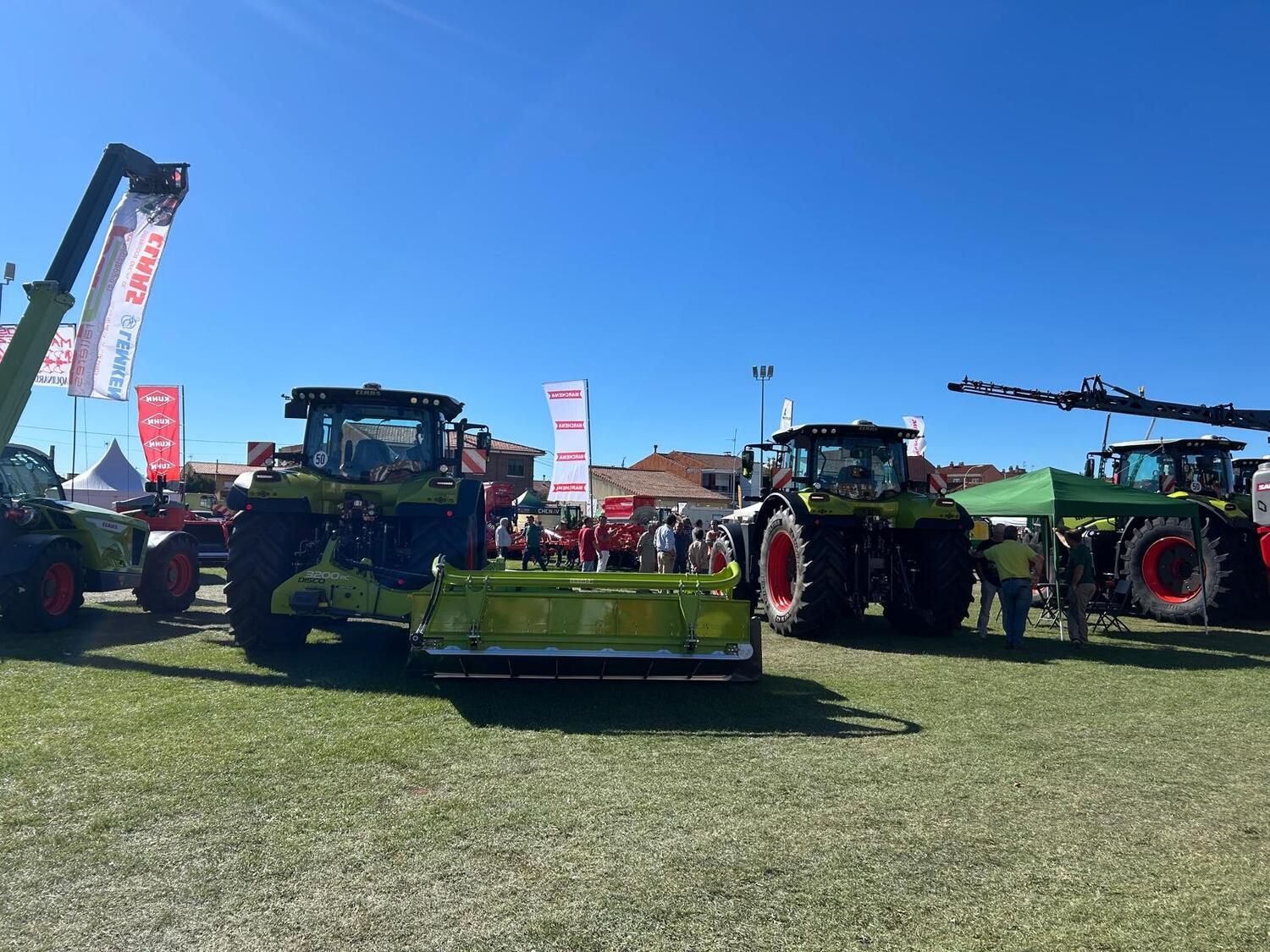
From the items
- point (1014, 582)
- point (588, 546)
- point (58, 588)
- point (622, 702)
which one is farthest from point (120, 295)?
point (1014, 582)

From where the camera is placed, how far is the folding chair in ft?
34.5

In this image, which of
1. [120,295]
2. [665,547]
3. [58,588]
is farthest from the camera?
[665,547]

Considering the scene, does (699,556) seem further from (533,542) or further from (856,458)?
(533,542)

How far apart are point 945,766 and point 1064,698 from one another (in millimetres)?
2431

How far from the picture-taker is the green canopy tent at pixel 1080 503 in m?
9.42

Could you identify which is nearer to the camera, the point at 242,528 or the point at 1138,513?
the point at 242,528

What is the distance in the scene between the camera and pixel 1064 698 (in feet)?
20.8

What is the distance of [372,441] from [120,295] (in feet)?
21.0

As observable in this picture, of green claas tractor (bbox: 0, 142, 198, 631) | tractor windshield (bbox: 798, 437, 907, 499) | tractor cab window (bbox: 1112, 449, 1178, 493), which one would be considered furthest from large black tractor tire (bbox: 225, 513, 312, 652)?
tractor cab window (bbox: 1112, 449, 1178, 493)

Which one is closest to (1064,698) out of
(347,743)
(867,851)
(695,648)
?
(695,648)

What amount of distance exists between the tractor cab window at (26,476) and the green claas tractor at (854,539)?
7.92 m

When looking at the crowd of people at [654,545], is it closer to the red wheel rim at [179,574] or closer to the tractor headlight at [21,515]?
the red wheel rim at [179,574]

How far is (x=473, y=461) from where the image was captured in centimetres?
909

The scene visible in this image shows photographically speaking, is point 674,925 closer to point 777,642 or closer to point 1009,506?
point 777,642
